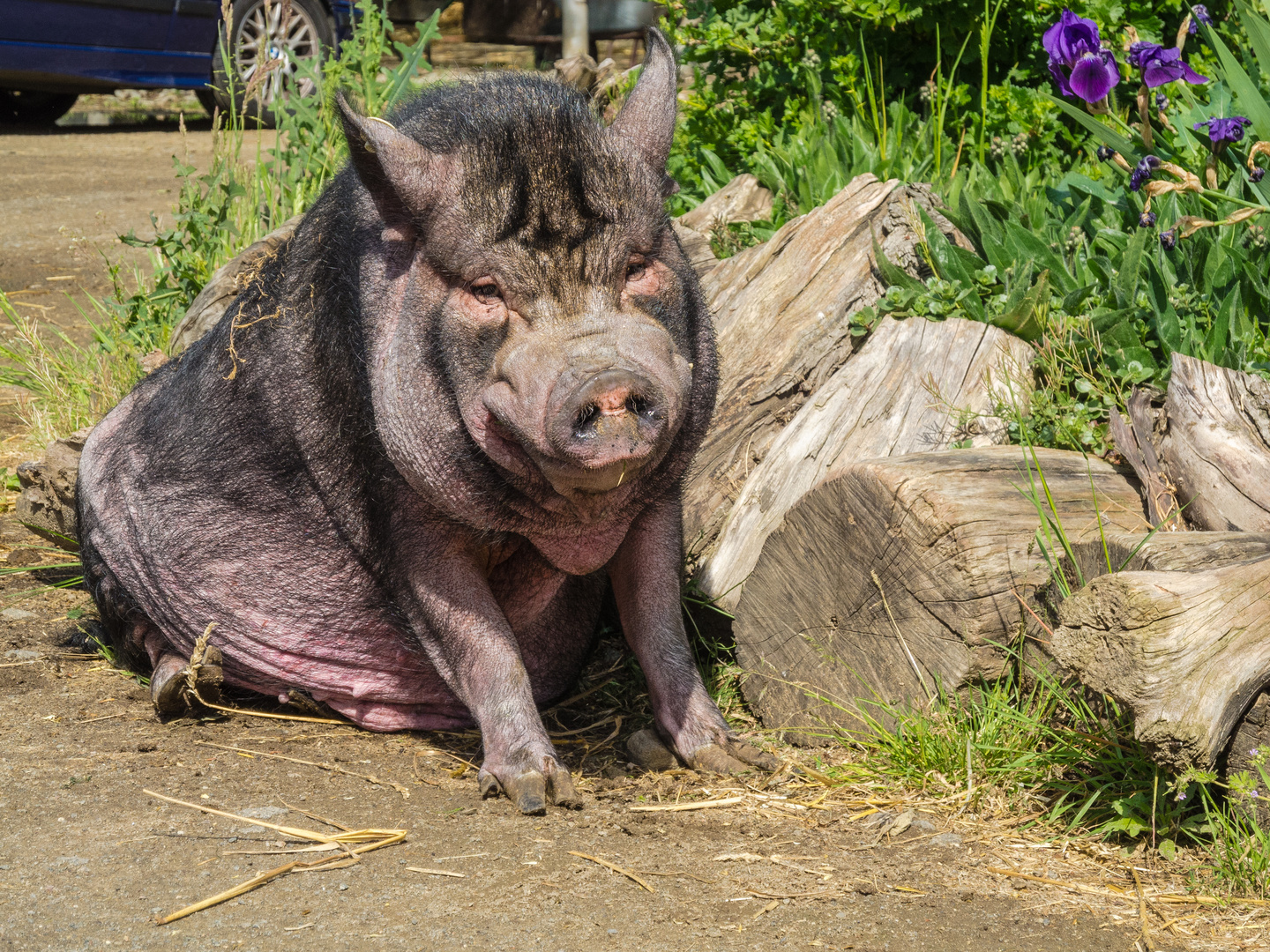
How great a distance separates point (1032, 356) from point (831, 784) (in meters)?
1.41

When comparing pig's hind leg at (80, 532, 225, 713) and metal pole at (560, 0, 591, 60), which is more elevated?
metal pole at (560, 0, 591, 60)

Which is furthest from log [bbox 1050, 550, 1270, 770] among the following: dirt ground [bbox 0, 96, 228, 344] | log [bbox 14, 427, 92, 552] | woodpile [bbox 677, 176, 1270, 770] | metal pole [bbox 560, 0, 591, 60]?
metal pole [bbox 560, 0, 591, 60]

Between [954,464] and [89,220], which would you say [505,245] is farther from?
[89,220]

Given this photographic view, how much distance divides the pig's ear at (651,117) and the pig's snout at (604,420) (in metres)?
0.77

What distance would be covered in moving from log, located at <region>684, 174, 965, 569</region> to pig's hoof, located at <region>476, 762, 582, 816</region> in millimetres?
1092

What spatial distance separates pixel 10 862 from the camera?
278 centimetres

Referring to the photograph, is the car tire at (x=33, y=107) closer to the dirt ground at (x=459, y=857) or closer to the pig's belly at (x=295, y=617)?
the pig's belly at (x=295, y=617)

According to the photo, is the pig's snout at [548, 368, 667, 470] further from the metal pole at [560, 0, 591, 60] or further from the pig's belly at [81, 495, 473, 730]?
the metal pole at [560, 0, 591, 60]

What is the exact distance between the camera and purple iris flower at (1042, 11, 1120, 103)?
3.81 metres

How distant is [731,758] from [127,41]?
10.1 m

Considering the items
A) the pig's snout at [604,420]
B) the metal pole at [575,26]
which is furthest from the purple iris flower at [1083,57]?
the metal pole at [575,26]

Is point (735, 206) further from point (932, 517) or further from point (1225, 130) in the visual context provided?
point (932, 517)

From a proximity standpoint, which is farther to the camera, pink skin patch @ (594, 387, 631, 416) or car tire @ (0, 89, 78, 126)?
car tire @ (0, 89, 78, 126)

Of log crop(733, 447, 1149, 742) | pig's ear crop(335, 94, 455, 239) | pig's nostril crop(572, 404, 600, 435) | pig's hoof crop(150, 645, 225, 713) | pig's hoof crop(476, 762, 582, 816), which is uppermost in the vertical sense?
pig's ear crop(335, 94, 455, 239)
